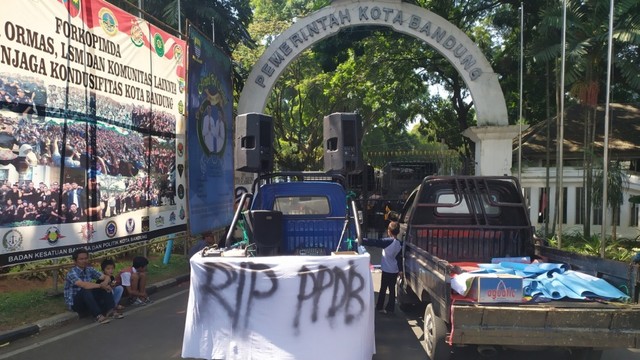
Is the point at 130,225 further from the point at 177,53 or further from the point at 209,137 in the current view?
the point at 177,53

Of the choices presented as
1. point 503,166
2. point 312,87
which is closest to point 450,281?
point 503,166

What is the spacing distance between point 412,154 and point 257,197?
40.3 feet

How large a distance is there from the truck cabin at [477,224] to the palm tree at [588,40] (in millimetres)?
7056

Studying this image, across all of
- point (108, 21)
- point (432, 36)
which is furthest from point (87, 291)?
point (432, 36)

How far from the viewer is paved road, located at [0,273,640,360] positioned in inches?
206

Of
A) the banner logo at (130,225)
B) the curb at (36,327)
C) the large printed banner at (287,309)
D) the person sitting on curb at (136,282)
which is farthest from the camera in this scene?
the banner logo at (130,225)

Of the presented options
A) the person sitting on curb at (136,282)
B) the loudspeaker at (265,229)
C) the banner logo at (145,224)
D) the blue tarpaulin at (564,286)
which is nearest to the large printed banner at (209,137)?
the banner logo at (145,224)

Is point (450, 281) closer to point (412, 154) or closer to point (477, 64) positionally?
point (477, 64)

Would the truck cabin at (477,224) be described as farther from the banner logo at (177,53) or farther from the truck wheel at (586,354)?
the banner logo at (177,53)

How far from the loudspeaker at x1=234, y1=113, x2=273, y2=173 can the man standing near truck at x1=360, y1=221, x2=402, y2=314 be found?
1829 millimetres

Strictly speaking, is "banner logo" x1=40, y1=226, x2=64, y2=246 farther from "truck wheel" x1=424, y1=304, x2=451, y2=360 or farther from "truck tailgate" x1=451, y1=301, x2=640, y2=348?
"truck tailgate" x1=451, y1=301, x2=640, y2=348

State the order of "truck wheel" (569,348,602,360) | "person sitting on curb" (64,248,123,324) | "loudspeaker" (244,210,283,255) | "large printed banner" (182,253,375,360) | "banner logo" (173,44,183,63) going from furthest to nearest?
"banner logo" (173,44,183,63) → "person sitting on curb" (64,248,123,324) → "loudspeaker" (244,210,283,255) → "truck wheel" (569,348,602,360) → "large printed banner" (182,253,375,360)

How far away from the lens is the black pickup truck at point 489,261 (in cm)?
405

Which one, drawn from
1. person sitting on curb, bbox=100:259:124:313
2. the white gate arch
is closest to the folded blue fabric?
person sitting on curb, bbox=100:259:124:313
